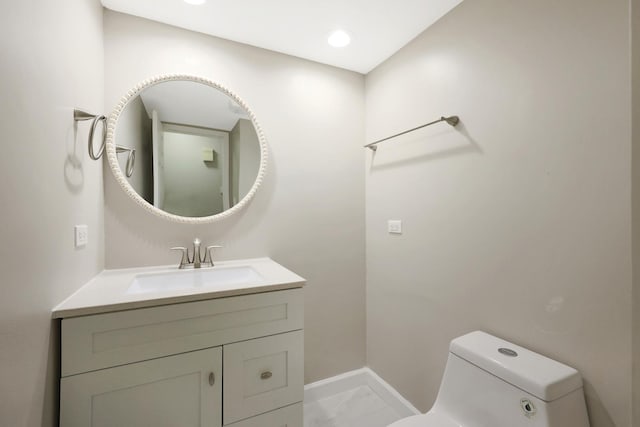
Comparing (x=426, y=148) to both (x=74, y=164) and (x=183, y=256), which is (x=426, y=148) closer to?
(x=183, y=256)

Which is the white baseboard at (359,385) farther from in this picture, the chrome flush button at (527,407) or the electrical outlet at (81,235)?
the electrical outlet at (81,235)

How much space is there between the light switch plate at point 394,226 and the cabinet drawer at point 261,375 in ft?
2.99

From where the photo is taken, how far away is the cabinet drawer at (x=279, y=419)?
1.23 meters

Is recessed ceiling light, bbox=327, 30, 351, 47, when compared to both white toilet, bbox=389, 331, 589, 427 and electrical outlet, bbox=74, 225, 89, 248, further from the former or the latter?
white toilet, bbox=389, 331, 589, 427

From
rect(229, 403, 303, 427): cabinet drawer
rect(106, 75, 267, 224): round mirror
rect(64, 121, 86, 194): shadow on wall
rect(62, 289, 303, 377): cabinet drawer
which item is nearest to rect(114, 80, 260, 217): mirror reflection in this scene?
rect(106, 75, 267, 224): round mirror

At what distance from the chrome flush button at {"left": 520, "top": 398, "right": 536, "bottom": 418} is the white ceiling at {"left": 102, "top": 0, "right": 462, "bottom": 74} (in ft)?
5.89

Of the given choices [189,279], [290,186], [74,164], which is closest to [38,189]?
[74,164]

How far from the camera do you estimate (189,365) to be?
3.69 ft

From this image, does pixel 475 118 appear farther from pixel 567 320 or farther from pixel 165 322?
pixel 165 322

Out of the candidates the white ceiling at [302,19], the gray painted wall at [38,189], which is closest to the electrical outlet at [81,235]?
the gray painted wall at [38,189]

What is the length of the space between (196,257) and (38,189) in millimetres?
830

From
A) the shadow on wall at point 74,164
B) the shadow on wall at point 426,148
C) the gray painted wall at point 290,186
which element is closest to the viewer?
the shadow on wall at point 74,164

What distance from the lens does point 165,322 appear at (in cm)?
109

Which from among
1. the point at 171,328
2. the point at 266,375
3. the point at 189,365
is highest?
the point at 171,328
